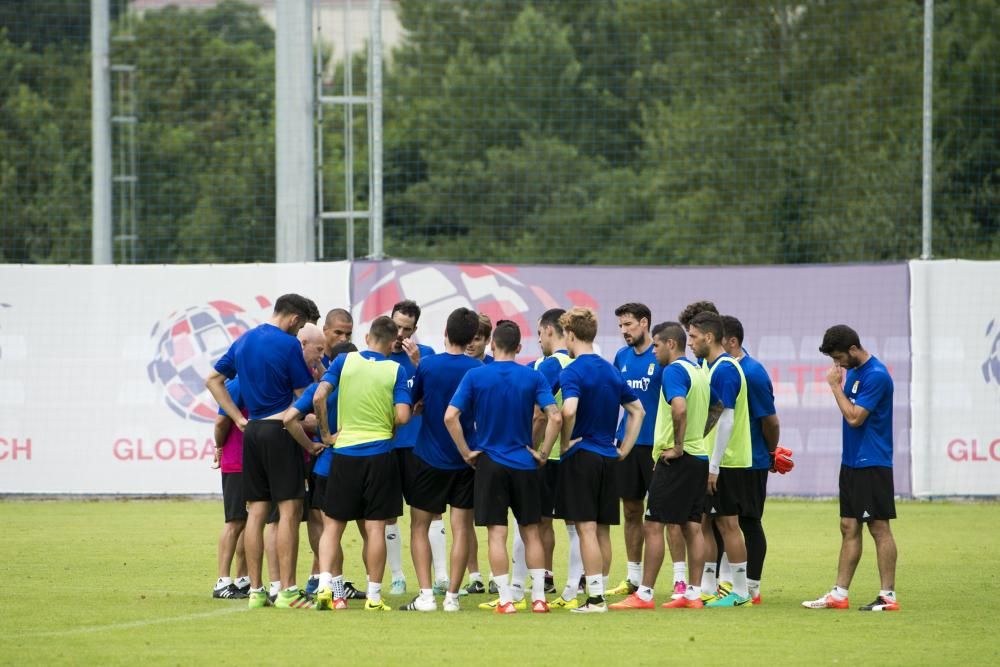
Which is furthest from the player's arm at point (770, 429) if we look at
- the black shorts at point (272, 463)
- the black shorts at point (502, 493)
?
the black shorts at point (272, 463)

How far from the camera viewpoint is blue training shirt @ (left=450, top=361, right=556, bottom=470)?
1041 cm

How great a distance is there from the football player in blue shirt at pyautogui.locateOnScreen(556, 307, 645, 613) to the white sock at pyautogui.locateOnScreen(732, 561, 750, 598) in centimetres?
100

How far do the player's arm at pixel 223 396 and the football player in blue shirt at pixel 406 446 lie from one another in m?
1.11

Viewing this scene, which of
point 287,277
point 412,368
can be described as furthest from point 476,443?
point 287,277

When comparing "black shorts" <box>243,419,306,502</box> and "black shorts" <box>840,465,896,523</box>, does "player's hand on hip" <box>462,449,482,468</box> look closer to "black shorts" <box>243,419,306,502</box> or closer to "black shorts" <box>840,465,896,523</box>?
"black shorts" <box>243,419,306,502</box>

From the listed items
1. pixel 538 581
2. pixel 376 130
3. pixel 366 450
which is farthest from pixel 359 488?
pixel 376 130

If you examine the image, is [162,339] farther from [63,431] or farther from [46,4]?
[46,4]

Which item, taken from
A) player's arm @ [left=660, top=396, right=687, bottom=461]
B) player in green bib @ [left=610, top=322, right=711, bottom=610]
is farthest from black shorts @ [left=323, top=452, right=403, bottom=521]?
player's arm @ [left=660, top=396, right=687, bottom=461]

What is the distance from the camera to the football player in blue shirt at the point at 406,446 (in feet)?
36.7

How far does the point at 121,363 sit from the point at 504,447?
35.0 ft

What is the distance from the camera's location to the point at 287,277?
20.0 metres

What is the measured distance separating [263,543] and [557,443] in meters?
2.35

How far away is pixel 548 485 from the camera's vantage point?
1128cm

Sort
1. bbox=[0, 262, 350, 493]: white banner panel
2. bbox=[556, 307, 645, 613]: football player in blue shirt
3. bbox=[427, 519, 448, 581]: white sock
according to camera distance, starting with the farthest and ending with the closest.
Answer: bbox=[0, 262, 350, 493]: white banner panel < bbox=[427, 519, 448, 581]: white sock < bbox=[556, 307, 645, 613]: football player in blue shirt
